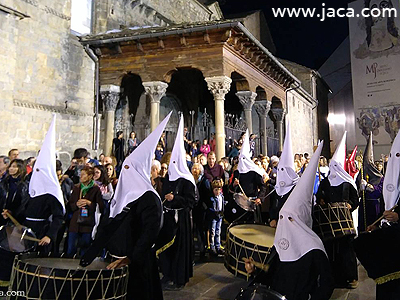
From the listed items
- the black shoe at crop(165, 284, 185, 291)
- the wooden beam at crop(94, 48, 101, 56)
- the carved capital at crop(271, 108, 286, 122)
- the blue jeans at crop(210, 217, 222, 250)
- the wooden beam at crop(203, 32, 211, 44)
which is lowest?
the black shoe at crop(165, 284, 185, 291)

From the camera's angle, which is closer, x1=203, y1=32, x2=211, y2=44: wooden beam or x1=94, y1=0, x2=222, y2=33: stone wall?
x1=203, y1=32, x2=211, y2=44: wooden beam

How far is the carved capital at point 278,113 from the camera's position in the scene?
17219 mm

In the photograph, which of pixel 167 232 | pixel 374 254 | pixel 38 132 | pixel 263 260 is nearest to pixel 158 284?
pixel 167 232

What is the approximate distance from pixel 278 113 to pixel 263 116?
2468 mm

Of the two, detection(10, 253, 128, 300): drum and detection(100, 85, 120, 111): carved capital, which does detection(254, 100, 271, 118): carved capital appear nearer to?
detection(100, 85, 120, 111): carved capital

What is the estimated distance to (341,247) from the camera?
441 cm

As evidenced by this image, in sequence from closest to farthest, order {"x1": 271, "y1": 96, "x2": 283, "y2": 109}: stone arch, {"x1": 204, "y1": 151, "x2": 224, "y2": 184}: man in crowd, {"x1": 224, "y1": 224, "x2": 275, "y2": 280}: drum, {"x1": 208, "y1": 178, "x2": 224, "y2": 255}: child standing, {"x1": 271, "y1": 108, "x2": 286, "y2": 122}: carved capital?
{"x1": 224, "y1": 224, "x2": 275, "y2": 280}: drum
{"x1": 208, "y1": 178, "x2": 224, "y2": 255}: child standing
{"x1": 204, "y1": 151, "x2": 224, "y2": 184}: man in crowd
{"x1": 271, "y1": 96, "x2": 283, "y2": 109}: stone arch
{"x1": 271, "y1": 108, "x2": 286, "y2": 122}: carved capital

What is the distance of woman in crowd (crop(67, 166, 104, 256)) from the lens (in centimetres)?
462

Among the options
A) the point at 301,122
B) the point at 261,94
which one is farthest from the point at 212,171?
the point at 301,122

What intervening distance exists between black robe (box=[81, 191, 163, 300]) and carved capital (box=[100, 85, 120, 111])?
31.6ft

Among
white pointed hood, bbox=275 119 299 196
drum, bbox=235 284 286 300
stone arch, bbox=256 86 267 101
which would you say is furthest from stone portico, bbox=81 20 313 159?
drum, bbox=235 284 286 300

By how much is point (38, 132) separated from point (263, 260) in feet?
31.3

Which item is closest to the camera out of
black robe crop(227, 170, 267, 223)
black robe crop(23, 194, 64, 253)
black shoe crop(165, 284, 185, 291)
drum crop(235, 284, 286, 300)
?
drum crop(235, 284, 286, 300)

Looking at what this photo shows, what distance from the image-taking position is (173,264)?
15.5 feet
